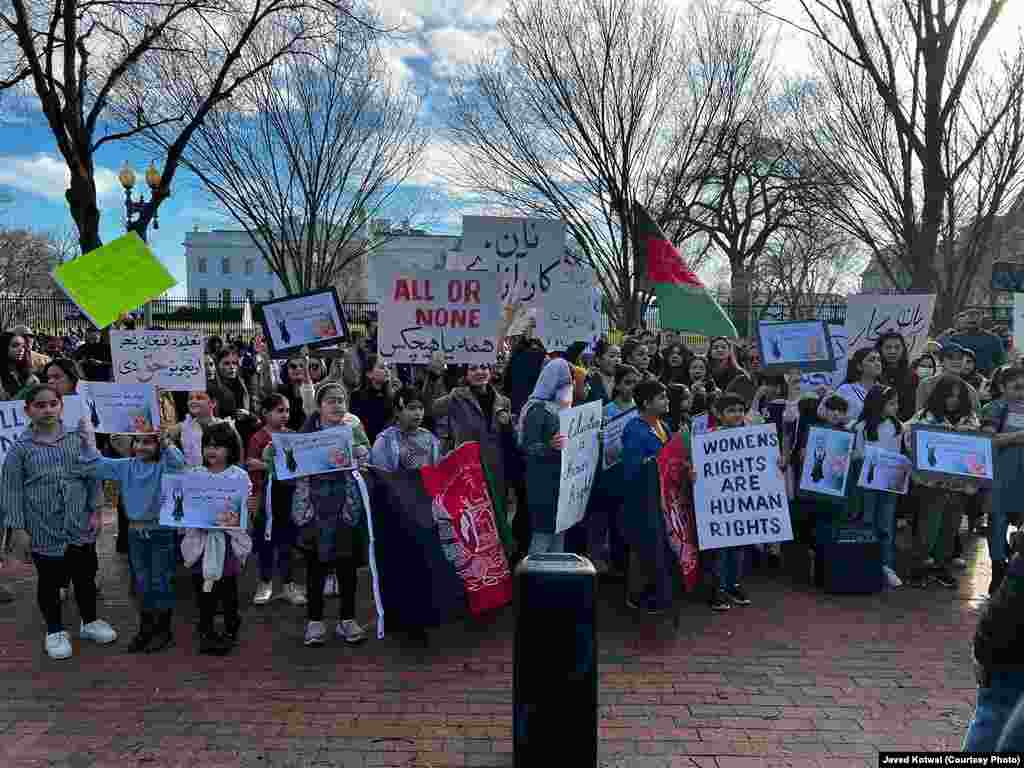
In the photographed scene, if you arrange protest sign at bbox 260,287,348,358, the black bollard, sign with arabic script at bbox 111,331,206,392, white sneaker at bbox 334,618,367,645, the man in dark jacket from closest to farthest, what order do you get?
the man in dark jacket, the black bollard, white sneaker at bbox 334,618,367,645, sign with arabic script at bbox 111,331,206,392, protest sign at bbox 260,287,348,358

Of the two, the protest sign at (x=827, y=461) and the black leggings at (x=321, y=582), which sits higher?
the protest sign at (x=827, y=461)

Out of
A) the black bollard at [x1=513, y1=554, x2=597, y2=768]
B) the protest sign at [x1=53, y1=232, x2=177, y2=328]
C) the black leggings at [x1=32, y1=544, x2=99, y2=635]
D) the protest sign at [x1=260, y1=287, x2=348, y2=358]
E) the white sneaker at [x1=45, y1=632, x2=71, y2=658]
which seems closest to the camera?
the black bollard at [x1=513, y1=554, x2=597, y2=768]

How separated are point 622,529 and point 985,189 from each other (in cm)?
1274

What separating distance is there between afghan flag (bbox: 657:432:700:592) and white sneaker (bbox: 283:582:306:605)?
292cm

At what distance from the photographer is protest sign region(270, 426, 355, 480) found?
200 inches

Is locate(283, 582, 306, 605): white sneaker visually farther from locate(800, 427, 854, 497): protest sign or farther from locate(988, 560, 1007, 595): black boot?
locate(988, 560, 1007, 595): black boot

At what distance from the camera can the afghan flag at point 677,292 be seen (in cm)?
818

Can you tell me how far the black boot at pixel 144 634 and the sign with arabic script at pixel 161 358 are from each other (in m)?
2.15

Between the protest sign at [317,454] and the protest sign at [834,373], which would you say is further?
the protest sign at [834,373]

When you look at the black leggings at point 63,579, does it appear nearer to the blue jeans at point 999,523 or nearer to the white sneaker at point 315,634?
the white sneaker at point 315,634

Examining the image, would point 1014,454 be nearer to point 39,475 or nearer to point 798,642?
point 798,642

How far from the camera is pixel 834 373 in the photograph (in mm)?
7840

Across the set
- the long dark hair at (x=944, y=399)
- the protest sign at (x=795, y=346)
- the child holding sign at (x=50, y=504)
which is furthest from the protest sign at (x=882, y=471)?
the child holding sign at (x=50, y=504)

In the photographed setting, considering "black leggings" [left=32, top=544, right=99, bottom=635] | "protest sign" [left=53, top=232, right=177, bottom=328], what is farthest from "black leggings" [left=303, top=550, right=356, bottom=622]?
"protest sign" [left=53, top=232, right=177, bottom=328]
